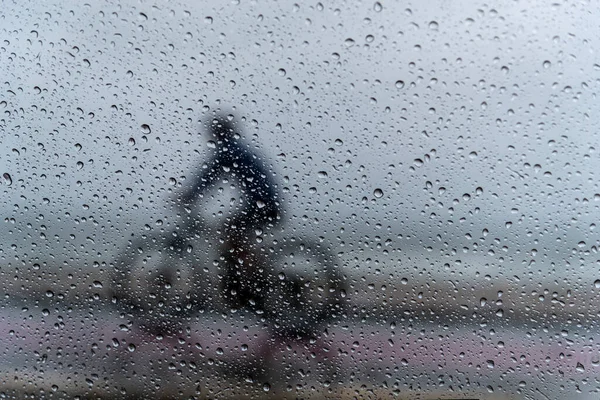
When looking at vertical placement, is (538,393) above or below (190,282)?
below

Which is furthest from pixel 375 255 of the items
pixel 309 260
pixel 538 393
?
pixel 538 393

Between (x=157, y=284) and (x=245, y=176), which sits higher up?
(x=245, y=176)

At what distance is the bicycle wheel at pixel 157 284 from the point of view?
0.89m

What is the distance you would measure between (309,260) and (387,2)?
21.8 inches

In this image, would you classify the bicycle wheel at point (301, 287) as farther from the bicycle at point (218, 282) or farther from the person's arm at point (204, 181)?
the person's arm at point (204, 181)

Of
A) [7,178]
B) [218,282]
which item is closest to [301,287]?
[218,282]

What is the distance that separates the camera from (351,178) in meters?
0.87

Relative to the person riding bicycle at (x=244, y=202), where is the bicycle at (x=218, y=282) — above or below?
below

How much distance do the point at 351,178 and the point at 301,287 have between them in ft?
0.83

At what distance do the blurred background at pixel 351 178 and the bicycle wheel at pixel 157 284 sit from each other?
0.02 meters

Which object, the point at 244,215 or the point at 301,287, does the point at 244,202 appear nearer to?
the point at 244,215

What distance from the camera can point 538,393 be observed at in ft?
2.84

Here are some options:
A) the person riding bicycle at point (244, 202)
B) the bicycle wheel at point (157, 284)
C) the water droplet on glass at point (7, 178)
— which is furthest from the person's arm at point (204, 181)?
the water droplet on glass at point (7, 178)

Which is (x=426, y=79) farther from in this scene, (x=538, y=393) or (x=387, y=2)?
(x=538, y=393)
